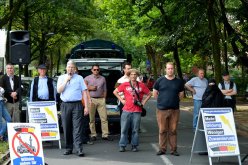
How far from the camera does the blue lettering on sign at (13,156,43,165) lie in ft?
25.4

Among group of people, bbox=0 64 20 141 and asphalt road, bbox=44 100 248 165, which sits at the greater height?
group of people, bbox=0 64 20 141

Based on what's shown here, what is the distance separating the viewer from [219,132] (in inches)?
367

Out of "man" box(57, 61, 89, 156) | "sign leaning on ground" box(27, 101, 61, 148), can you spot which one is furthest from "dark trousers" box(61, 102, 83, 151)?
"sign leaning on ground" box(27, 101, 61, 148)

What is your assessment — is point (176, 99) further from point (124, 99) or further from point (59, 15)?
point (59, 15)

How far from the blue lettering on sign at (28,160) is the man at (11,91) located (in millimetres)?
5161

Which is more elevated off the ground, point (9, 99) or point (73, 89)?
point (73, 89)

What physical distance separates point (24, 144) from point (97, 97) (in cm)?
562

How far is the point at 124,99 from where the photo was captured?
1146 centimetres

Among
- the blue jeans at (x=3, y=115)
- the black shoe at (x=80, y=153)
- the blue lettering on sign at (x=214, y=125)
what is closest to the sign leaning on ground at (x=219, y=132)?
the blue lettering on sign at (x=214, y=125)

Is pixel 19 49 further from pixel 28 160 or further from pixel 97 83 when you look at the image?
pixel 28 160

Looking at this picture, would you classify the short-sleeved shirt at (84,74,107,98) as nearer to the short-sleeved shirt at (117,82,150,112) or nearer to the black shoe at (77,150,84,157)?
the short-sleeved shirt at (117,82,150,112)

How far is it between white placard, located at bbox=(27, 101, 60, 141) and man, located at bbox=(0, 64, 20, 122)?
3.98 feet

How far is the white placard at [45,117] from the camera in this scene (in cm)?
1183

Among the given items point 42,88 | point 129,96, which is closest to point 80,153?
point 129,96
